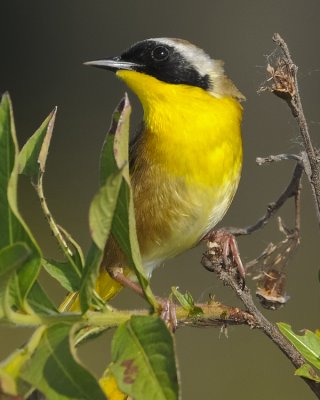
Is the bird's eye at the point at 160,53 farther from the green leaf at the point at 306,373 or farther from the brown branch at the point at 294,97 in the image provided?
the green leaf at the point at 306,373

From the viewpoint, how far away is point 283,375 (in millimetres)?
4293

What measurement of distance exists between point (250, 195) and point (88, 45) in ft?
6.57

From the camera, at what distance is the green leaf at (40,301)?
93 centimetres

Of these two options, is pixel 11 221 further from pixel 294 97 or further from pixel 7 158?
pixel 294 97

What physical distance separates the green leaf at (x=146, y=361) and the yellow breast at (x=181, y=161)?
1.24 meters

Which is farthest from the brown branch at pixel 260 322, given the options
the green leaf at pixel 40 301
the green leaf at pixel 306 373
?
the green leaf at pixel 40 301

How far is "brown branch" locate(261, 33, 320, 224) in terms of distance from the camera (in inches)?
41.9

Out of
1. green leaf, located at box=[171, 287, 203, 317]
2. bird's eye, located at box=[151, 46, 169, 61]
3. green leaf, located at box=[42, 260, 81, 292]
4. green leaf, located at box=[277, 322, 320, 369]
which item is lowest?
green leaf, located at box=[277, 322, 320, 369]

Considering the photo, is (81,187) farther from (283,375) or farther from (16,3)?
(283,375)

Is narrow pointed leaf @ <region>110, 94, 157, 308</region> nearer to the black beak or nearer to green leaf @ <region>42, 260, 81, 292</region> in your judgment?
green leaf @ <region>42, 260, 81, 292</region>

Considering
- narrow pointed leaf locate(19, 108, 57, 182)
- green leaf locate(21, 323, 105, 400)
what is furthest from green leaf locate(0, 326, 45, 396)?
narrow pointed leaf locate(19, 108, 57, 182)

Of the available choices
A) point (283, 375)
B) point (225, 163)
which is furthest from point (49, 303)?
point (283, 375)

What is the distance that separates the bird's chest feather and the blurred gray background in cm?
209

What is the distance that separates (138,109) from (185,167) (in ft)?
7.73
